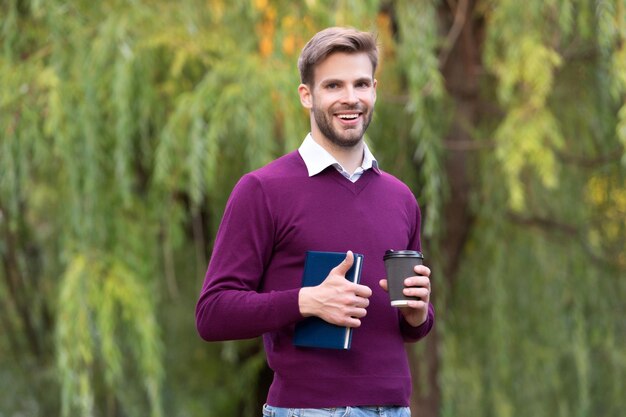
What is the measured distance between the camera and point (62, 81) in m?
4.68

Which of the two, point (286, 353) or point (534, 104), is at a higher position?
point (534, 104)

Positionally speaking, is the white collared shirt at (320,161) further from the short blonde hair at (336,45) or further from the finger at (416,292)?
the finger at (416,292)

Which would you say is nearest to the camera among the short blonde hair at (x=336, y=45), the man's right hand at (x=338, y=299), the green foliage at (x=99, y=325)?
the man's right hand at (x=338, y=299)

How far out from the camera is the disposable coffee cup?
80.2 inches

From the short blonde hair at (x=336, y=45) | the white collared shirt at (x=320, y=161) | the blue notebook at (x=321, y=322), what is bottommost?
the blue notebook at (x=321, y=322)

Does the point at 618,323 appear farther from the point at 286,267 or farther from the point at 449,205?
the point at 286,267

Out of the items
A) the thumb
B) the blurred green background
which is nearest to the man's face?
the thumb

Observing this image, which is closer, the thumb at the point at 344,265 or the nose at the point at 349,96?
the thumb at the point at 344,265

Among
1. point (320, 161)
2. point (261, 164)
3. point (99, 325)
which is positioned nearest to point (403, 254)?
point (320, 161)

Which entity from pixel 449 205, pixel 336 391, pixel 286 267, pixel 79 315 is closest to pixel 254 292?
pixel 286 267

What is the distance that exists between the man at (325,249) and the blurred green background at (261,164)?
2395 mm

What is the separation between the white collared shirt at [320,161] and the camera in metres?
2.19

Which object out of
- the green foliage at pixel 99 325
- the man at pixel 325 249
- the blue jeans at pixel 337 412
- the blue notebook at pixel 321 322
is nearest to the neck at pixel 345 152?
the man at pixel 325 249

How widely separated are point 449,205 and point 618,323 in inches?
47.6
